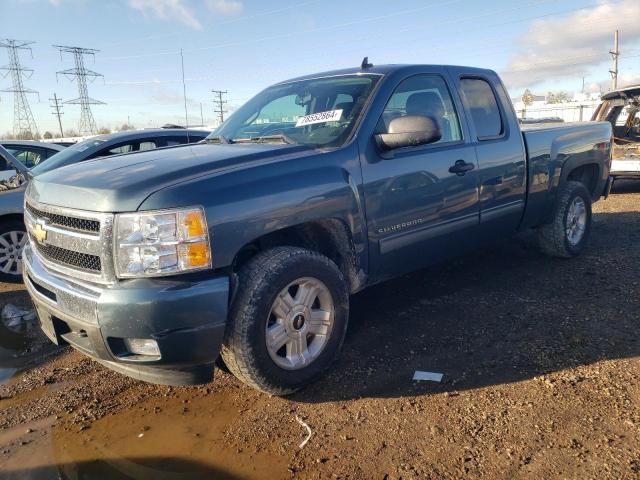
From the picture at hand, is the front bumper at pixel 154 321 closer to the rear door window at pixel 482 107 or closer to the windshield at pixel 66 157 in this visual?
the rear door window at pixel 482 107

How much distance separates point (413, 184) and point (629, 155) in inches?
311

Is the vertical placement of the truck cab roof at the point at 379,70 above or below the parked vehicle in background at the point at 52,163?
above

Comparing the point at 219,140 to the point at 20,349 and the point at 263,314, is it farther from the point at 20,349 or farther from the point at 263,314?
the point at 20,349

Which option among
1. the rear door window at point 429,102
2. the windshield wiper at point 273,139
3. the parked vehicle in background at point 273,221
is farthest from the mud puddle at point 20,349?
the rear door window at point 429,102

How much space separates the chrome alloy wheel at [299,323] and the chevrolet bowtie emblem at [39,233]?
4.70 feet

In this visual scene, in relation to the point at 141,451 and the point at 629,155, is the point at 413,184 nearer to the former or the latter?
the point at 141,451

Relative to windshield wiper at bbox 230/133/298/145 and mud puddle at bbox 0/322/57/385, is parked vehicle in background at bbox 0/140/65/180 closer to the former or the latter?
mud puddle at bbox 0/322/57/385

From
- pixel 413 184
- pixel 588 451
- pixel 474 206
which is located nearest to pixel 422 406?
pixel 588 451

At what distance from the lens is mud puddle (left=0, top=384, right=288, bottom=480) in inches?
97.4

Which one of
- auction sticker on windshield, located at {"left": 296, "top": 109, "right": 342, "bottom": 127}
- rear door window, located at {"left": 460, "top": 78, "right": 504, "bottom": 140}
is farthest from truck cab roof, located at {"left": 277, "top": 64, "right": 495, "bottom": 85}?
auction sticker on windshield, located at {"left": 296, "top": 109, "right": 342, "bottom": 127}

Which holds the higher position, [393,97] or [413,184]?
[393,97]

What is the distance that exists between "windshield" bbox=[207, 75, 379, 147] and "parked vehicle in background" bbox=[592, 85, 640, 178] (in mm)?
7741

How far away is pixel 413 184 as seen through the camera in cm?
359

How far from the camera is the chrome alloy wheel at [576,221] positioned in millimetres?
5492
